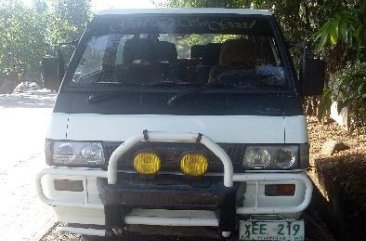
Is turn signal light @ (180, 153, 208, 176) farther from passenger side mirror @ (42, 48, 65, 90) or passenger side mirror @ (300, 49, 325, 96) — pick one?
passenger side mirror @ (42, 48, 65, 90)

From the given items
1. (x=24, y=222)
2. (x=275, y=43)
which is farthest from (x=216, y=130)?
(x=24, y=222)

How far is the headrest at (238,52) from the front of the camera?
154 inches

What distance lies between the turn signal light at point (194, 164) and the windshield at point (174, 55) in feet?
2.22

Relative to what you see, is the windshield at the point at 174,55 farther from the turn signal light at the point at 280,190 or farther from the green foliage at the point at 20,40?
the green foliage at the point at 20,40

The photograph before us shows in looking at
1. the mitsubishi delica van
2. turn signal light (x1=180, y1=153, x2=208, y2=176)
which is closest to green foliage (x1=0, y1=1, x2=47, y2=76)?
the mitsubishi delica van

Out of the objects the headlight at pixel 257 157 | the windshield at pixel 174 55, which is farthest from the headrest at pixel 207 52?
the headlight at pixel 257 157

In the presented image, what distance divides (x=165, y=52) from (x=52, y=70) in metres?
1.02

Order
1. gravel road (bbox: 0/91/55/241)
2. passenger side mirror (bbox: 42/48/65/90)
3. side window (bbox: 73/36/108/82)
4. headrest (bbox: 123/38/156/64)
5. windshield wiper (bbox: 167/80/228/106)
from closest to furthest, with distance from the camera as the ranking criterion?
windshield wiper (bbox: 167/80/228/106)
side window (bbox: 73/36/108/82)
passenger side mirror (bbox: 42/48/65/90)
headrest (bbox: 123/38/156/64)
gravel road (bbox: 0/91/55/241)

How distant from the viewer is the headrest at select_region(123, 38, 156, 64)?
4.02 metres

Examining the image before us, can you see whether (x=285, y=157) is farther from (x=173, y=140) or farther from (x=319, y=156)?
(x=319, y=156)

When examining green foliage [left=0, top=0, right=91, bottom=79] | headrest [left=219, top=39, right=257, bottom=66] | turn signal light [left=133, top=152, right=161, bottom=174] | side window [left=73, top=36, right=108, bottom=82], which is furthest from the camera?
green foliage [left=0, top=0, right=91, bottom=79]

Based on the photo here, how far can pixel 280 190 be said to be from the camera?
2994 millimetres

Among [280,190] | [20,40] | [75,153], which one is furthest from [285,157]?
[20,40]

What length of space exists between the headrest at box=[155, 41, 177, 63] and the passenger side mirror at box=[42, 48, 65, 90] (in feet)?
2.83
